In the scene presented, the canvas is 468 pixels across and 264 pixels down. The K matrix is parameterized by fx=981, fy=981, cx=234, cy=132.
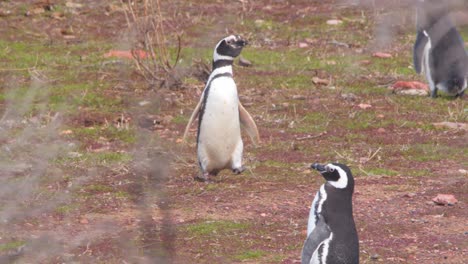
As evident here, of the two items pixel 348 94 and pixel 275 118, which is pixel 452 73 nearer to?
pixel 348 94

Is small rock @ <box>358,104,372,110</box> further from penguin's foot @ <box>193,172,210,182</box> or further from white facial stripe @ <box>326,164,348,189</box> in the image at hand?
white facial stripe @ <box>326,164,348,189</box>

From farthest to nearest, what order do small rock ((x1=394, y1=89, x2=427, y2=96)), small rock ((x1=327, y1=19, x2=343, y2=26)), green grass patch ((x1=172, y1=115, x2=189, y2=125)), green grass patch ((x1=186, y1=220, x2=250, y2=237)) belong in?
small rock ((x1=327, y1=19, x2=343, y2=26))
small rock ((x1=394, y1=89, x2=427, y2=96))
green grass patch ((x1=172, y1=115, x2=189, y2=125))
green grass patch ((x1=186, y1=220, x2=250, y2=237))

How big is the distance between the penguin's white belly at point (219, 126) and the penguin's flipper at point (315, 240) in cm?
202

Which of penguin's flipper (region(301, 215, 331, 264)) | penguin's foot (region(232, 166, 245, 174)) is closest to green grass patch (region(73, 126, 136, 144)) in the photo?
penguin's foot (region(232, 166, 245, 174))

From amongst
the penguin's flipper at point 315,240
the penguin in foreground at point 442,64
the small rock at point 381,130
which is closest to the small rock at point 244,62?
the penguin in foreground at point 442,64

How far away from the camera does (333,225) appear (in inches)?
163

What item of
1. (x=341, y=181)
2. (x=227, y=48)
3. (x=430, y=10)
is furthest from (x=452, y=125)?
(x=430, y=10)

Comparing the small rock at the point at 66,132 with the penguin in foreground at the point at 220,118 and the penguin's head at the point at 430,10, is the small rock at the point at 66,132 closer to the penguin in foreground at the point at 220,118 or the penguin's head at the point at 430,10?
the penguin in foreground at the point at 220,118

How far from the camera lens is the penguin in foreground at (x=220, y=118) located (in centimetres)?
608

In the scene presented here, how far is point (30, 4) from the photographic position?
12.4 m

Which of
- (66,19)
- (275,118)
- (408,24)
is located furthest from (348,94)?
(408,24)

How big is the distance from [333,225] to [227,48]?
2.27 meters

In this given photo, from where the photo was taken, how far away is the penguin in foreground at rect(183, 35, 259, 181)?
6.08 m

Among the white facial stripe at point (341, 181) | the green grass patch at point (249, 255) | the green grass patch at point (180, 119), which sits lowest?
the green grass patch at point (180, 119)
